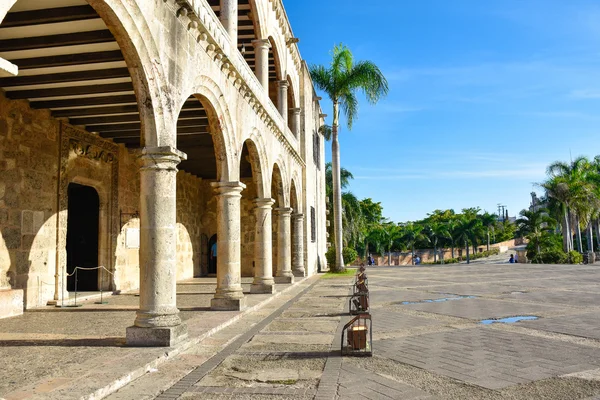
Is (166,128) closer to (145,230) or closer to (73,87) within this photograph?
(145,230)

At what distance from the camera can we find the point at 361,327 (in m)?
5.67

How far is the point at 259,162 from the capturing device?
1173cm

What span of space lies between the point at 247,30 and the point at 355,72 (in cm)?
805

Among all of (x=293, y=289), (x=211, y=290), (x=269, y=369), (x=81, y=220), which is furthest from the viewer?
(x=293, y=289)

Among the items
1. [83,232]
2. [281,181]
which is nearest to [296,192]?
[281,181]

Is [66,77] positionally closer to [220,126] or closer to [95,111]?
[95,111]

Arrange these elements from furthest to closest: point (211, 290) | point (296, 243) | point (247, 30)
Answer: point (296, 243)
point (247, 30)
point (211, 290)

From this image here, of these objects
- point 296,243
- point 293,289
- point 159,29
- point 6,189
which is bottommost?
point 293,289

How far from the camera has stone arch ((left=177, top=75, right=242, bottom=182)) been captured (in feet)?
25.8

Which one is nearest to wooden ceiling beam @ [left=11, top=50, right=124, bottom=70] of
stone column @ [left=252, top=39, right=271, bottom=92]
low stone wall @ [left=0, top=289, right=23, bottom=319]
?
low stone wall @ [left=0, top=289, right=23, bottom=319]

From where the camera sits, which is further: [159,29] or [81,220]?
[81,220]

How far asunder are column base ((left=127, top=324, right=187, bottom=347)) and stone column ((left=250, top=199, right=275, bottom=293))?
604 centimetres

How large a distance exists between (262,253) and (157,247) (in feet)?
19.9

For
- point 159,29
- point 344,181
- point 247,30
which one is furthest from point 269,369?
point 344,181
